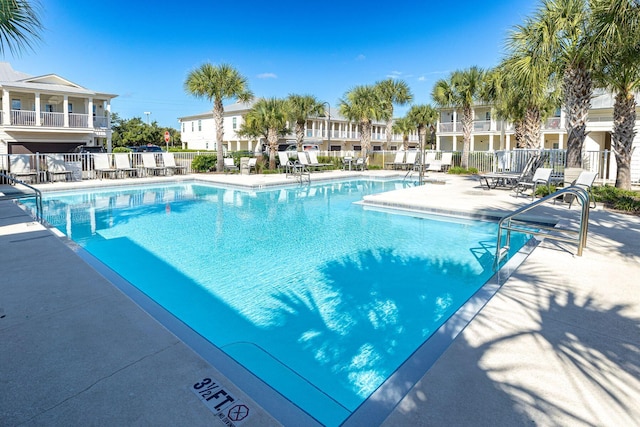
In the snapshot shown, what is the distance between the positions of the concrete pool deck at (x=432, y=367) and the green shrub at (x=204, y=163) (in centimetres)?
1718

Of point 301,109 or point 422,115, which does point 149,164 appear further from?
point 422,115

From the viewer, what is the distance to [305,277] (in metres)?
5.66

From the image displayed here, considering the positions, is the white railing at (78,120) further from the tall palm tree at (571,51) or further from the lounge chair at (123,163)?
the tall palm tree at (571,51)

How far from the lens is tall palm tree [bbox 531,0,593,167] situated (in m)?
9.80

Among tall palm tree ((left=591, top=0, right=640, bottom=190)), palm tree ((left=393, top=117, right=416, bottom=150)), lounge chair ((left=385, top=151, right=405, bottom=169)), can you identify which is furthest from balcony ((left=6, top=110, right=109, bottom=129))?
palm tree ((left=393, top=117, right=416, bottom=150))

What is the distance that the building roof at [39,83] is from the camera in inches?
916

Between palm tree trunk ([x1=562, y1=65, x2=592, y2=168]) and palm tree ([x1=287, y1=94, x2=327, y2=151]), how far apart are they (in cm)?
1656

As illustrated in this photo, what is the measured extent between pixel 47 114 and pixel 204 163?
36.2ft

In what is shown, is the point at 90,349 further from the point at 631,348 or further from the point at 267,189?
the point at 267,189

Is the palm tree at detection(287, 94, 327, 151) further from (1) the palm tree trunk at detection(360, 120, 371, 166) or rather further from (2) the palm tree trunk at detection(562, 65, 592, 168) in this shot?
(2) the palm tree trunk at detection(562, 65, 592, 168)

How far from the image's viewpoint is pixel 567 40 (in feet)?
32.8

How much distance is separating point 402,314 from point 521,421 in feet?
7.65

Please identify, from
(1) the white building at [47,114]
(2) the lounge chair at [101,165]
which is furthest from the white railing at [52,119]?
(2) the lounge chair at [101,165]

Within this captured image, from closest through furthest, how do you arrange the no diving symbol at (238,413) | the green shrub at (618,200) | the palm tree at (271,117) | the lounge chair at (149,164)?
the no diving symbol at (238,413) → the green shrub at (618,200) → the lounge chair at (149,164) → the palm tree at (271,117)
